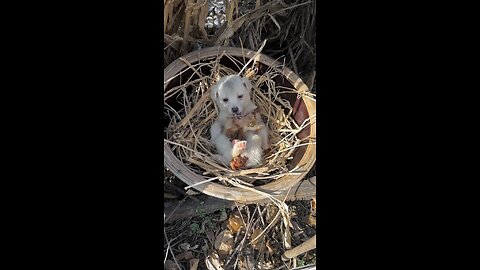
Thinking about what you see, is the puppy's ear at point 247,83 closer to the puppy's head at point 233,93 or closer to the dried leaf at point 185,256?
the puppy's head at point 233,93

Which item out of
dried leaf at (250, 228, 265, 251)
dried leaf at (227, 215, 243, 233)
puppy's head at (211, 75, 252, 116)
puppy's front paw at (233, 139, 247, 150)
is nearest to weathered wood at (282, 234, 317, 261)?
dried leaf at (250, 228, 265, 251)

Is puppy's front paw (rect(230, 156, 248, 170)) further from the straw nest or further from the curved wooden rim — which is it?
the curved wooden rim

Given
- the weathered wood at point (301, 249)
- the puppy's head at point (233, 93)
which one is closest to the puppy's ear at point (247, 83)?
the puppy's head at point (233, 93)

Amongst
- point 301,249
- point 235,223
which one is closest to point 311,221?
point 301,249

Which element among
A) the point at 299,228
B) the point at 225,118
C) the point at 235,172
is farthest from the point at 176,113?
the point at 299,228

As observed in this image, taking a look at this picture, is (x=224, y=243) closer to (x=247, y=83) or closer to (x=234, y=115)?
(x=234, y=115)

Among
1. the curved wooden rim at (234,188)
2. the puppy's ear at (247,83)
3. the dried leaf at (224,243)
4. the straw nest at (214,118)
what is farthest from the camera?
the puppy's ear at (247,83)
